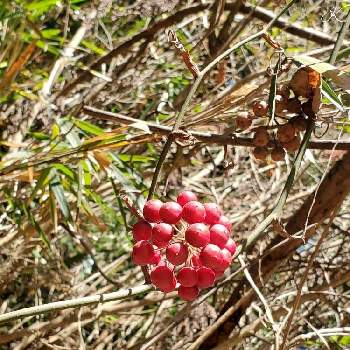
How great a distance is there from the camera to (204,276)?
2.43 feet

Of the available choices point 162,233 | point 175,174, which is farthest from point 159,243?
point 175,174

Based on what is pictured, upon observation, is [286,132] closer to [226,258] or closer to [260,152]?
[260,152]

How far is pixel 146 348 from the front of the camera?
151 cm

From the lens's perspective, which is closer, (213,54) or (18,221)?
(18,221)

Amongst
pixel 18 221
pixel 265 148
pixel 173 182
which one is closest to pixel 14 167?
pixel 18 221

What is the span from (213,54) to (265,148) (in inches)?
29.7

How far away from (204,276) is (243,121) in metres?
0.32

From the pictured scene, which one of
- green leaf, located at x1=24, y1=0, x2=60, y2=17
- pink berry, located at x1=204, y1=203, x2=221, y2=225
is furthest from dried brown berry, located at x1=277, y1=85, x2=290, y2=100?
green leaf, located at x1=24, y1=0, x2=60, y2=17

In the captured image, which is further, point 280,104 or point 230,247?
point 280,104

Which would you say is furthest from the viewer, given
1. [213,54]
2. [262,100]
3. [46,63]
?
[46,63]

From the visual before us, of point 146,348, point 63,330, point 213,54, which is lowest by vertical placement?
point 63,330

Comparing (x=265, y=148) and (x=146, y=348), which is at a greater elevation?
(x=265, y=148)

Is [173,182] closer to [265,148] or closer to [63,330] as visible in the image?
[63,330]


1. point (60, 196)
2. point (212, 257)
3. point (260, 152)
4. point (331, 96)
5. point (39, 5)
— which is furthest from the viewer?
point (39, 5)
